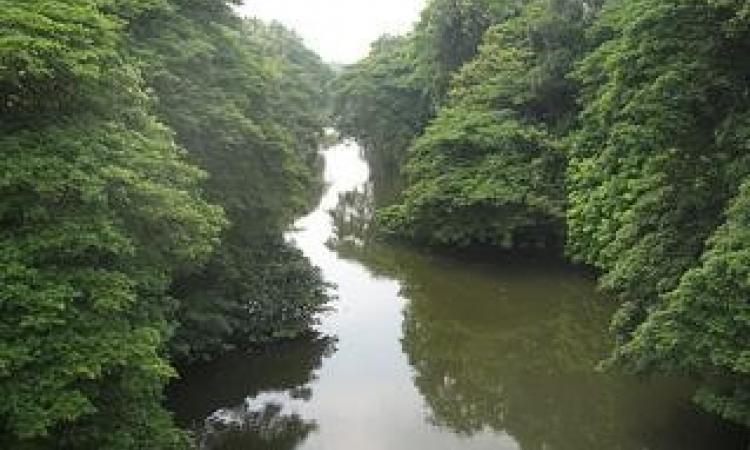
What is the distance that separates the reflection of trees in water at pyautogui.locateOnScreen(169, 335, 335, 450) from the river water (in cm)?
4

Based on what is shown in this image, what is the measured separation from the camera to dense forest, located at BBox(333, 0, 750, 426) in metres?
16.3

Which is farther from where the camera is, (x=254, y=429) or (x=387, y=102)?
(x=387, y=102)

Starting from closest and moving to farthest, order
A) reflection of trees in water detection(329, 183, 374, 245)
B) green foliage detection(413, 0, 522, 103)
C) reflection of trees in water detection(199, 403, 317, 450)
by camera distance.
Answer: reflection of trees in water detection(199, 403, 317, 450) → reflection of trees in water detection(329, 183, 374, 245) → green foliage detection(413, 0, 522, 103)

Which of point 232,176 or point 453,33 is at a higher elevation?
point 453,33

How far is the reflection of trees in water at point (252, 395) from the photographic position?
66.6 feet

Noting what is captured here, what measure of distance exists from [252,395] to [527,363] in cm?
656

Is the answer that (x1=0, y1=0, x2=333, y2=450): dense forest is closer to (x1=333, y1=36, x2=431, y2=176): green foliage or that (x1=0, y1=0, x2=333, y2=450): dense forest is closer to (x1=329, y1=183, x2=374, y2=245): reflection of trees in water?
(x1=329, y1=183, x2=374, y2=245): reflection of trees in water

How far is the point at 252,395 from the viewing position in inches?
895

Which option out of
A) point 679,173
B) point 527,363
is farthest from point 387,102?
point 679,173

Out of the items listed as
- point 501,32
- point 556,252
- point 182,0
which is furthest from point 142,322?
point 501,32

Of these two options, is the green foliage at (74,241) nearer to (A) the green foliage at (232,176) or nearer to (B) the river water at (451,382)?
(A) the green foliage at (232,176)

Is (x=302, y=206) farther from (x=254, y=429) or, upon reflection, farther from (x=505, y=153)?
(x=505, y=153)

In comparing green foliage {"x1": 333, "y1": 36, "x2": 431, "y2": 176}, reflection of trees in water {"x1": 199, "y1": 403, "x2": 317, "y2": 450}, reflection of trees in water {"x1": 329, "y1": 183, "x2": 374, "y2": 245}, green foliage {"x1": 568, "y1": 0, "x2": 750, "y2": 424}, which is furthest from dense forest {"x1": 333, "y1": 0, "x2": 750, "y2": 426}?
reflection of trees in water {"x1": 199, "y1": 403, "x2": 317, "y2": 450}

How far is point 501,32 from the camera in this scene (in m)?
38.4
